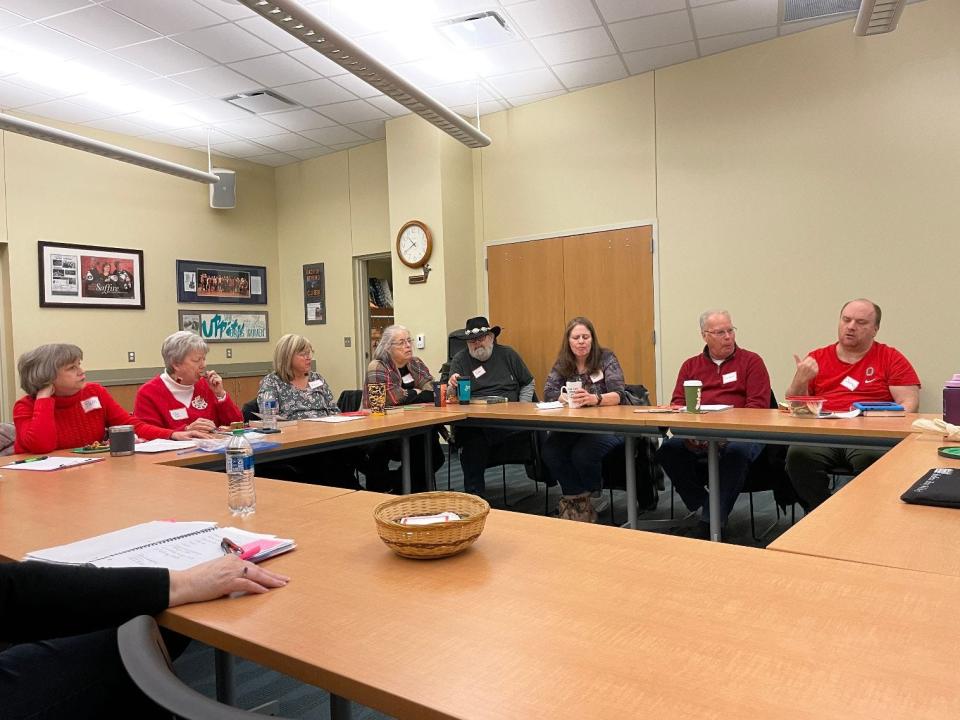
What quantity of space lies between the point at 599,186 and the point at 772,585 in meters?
4.89

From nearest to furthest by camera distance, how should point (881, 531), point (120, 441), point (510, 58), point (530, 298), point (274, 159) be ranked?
point (881, 531) < point (120, 441) < point (510, 58) < point (530, 298) < point (274, 159)

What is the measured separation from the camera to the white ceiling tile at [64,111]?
5465mm

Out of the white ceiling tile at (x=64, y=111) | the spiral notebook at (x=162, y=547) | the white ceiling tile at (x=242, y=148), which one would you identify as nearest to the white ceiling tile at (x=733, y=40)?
the white ceiling tile at (x=242, y=148)

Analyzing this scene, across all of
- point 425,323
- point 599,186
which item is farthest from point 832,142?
point 425,323

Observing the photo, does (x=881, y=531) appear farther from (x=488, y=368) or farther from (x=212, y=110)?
(x=212, y=110)

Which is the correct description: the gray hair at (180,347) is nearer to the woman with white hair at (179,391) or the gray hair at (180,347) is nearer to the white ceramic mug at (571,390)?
the woman with white hair at (179,391)

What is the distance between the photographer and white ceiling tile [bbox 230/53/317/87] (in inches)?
187

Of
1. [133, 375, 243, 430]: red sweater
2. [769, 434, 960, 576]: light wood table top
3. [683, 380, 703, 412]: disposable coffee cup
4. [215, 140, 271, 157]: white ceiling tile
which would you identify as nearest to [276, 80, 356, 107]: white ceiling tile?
[215, 140, 271, 157]: white ceiling tile

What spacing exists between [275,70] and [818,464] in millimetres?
4507

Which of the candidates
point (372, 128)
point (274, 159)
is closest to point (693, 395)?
point (372, 128)

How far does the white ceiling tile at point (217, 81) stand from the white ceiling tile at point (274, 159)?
69.4 inches

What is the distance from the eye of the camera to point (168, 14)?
4.06 meters

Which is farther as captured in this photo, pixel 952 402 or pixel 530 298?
pixel 530 298

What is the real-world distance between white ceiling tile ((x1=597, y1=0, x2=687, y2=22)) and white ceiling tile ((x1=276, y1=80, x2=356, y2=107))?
2235 millimetres
